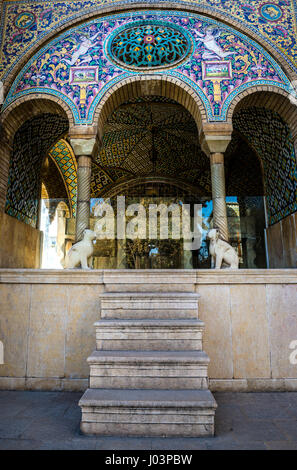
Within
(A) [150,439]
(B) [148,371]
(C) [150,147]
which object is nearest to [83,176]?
(B) [148,371]

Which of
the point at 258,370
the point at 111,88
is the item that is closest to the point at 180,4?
the point at 111,88

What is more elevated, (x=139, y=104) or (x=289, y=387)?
(x=139, y=104)

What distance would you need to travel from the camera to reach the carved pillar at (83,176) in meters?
5.70

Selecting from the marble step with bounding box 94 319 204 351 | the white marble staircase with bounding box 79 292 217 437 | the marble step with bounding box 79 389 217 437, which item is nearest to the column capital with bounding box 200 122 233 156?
the white marble staircase with bounding box 79 292 217 437

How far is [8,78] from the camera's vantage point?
6.21m

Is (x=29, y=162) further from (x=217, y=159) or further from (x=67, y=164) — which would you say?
(x=217, y=159)

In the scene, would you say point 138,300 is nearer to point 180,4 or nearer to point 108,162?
point 180,4

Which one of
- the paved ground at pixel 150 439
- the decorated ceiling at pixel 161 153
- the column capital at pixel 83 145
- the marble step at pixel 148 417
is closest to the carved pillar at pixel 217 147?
the column capital at pixel 83 145

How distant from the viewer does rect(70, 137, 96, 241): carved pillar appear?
5695 millimetres

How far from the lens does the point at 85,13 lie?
6.61 m

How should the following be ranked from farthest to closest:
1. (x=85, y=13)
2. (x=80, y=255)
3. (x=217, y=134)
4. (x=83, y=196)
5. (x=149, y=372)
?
1. (x=85, y=13)
2. (x=217, y=134)
3. (x=83, y=196)
4. (x=80, y=255)
5. (x=149, y=372)

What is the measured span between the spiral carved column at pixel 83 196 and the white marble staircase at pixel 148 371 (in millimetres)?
1960

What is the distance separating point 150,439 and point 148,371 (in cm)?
59
